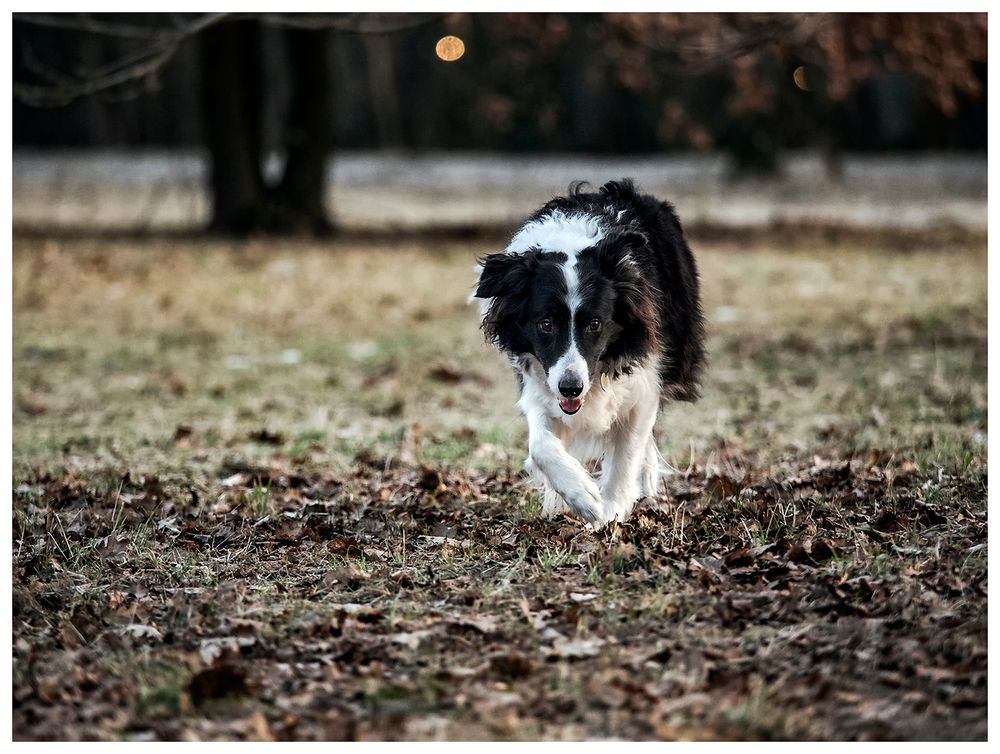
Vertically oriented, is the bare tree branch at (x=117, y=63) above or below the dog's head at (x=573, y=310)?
above

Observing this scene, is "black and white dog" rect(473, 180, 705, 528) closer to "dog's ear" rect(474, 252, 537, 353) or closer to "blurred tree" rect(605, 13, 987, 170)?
"dog's ear" rect(474, 252, 537, 353)

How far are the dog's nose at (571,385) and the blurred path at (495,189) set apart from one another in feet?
50.5

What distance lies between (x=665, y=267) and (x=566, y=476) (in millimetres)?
1425

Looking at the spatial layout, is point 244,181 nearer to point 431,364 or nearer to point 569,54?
point 431,364

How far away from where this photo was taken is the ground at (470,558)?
13.7ft

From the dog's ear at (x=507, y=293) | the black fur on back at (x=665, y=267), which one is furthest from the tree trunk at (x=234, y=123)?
the dog's ear at (x=507, y=293)

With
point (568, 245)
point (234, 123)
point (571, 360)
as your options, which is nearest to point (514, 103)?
point (234, 123)

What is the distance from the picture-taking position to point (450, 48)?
3262cm

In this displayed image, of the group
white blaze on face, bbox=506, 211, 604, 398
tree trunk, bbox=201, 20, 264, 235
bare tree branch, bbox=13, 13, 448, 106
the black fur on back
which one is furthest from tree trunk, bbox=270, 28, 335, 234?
white blaze on face, bbox=506, 211, 604, 398

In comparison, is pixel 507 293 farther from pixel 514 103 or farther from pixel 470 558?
Result: pixel 514 103

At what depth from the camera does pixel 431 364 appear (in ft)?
37.3

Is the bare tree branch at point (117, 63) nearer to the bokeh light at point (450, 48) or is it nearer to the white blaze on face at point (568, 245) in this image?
the white blaze on face at point (568, 245)

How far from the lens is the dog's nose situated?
550 cm
